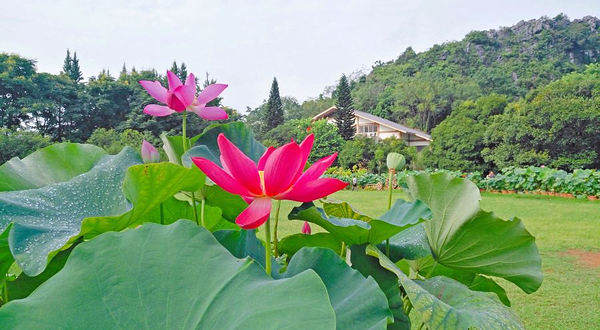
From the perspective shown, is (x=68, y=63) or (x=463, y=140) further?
(x=68, y=63)

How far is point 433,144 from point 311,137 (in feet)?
42.9

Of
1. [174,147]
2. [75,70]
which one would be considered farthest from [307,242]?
[75,70]

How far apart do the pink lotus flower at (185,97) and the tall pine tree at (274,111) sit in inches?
826

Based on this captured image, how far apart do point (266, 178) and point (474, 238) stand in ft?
1.10

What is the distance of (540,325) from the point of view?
2.04 meters

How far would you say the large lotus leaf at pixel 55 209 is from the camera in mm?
322

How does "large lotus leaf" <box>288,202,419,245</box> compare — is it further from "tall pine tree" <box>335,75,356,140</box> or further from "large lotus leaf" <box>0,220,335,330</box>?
"tall pine tree" <box>335,75,356,140</box>

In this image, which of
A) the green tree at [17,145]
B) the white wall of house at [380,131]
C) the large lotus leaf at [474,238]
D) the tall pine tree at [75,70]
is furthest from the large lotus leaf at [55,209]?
the tall pine tree at [75,70]

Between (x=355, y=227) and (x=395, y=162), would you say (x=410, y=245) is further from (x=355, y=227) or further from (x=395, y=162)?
(x=395, y=162)

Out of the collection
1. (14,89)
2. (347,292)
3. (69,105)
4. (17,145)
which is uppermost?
(14,89)

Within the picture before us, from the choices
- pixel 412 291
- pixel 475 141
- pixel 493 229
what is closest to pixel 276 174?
pixel 412 291

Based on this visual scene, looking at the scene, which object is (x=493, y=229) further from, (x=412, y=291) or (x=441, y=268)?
(x=412, y=291)

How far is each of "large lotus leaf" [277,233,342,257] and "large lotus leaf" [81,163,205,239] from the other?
174 millimetres

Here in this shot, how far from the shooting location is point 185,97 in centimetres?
52
